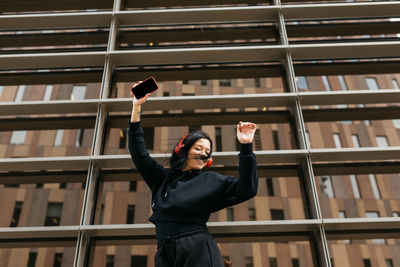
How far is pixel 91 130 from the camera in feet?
12.1

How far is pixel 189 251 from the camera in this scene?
1.61 m

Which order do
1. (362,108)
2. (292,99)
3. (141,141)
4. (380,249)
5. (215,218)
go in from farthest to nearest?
(380,249) → (215,218) → (362,108) → (292,99) → (141,141)

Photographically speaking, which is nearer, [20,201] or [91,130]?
[91,130]

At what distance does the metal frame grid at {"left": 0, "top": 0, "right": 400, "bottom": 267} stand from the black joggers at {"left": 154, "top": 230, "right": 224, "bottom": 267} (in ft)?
2.50

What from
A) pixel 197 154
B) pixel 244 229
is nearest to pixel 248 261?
pixel 244 229

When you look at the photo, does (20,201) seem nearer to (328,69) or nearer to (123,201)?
(123,201)

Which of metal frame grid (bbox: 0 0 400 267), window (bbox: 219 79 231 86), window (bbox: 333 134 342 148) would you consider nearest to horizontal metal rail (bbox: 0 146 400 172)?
metal frame grid (bbox: 0 0 400 267)

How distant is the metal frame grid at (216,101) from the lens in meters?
2.55

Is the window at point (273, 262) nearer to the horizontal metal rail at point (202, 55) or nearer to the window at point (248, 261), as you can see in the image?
the window at point (248, 261)

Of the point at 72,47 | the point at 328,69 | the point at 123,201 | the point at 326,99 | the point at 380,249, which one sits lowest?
the point at 380,249

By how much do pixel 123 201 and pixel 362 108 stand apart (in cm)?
288

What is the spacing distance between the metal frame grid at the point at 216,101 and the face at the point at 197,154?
0.68 m

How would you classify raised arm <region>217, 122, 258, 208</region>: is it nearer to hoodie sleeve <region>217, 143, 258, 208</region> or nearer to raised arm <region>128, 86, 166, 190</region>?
hoodie sleeve <region>217, 143, 258, 208</region>

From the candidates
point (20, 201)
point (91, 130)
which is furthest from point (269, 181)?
point (20, 201)
